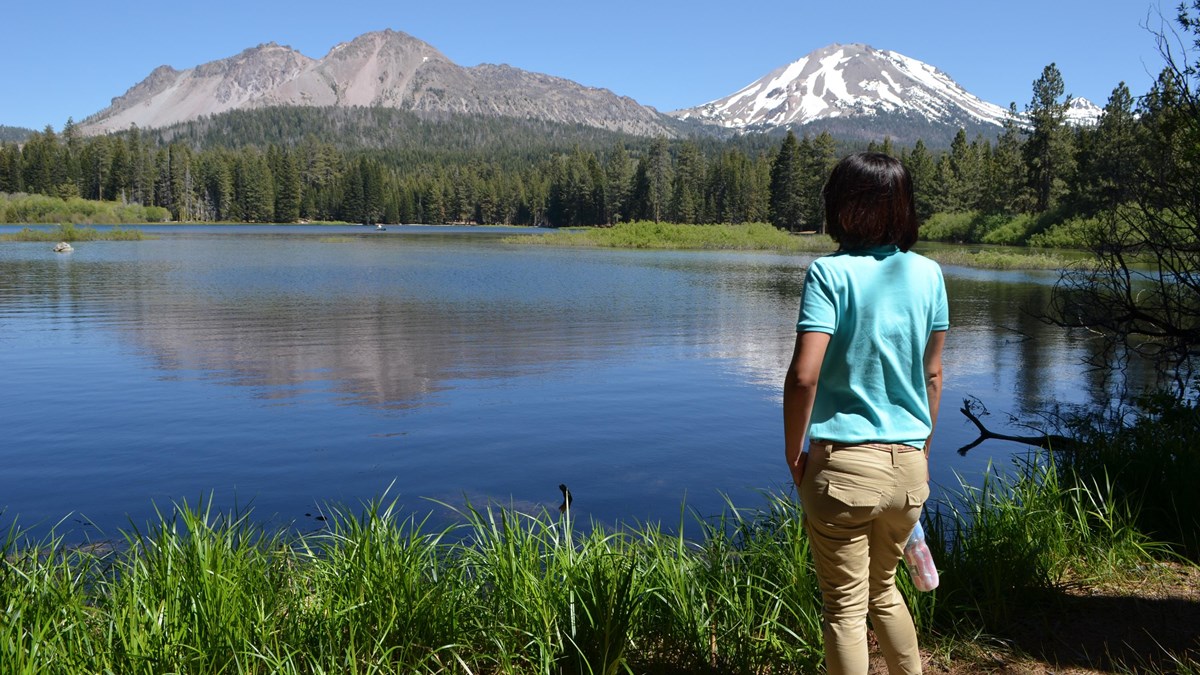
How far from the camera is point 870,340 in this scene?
301cm

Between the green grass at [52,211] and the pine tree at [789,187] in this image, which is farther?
the pine tree at [789,187]

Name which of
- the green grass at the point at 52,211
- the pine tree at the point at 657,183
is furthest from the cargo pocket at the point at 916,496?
the pine tree at the point at 657,183

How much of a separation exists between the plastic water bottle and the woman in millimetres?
197

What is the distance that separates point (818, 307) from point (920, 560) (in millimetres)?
1119

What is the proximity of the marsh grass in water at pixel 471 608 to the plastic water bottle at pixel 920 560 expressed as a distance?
0.77 m

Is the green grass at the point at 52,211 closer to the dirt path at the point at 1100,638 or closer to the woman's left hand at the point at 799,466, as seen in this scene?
the dirt path at the point at 1100,638

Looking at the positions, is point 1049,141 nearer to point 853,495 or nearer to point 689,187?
point 689,187

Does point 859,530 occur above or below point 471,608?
above

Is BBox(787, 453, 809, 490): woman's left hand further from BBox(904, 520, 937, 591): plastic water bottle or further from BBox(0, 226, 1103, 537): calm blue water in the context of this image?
BBox(0, 226, 1103, 537): calm blue water

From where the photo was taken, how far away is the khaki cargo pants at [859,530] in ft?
9.68

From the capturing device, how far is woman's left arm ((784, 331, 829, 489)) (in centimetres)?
289

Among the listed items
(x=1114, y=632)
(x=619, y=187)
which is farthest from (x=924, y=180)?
(x=1114, y=632)

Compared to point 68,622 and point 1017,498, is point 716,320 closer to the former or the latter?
point 1017,498

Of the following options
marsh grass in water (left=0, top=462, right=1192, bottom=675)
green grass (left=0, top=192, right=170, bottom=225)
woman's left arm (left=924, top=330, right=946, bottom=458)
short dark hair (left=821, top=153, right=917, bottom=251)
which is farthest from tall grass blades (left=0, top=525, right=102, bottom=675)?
green grass (left=0, top=192, right=170, bottom=225)
